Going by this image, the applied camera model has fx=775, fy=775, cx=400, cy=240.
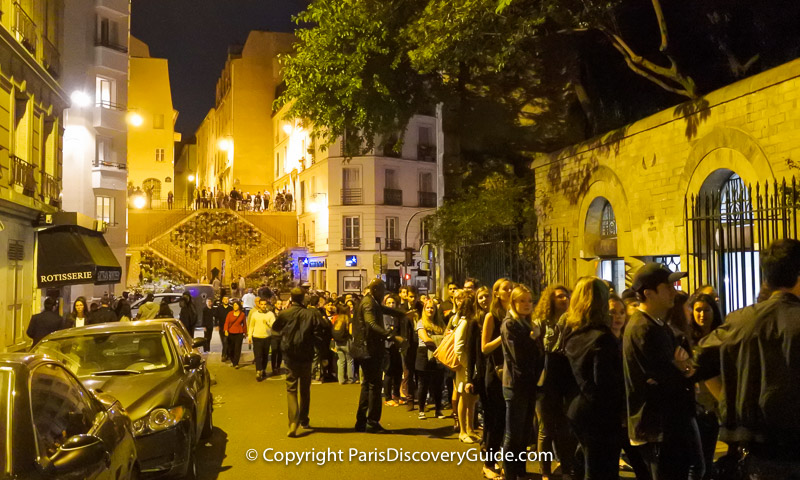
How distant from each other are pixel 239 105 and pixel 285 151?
657cm

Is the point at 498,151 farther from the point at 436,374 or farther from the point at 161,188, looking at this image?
the point at 161,188

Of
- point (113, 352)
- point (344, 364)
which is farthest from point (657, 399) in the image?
point (344, 364)

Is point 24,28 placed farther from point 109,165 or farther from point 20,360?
point 109,165

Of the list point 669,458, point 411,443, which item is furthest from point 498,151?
point 669,458

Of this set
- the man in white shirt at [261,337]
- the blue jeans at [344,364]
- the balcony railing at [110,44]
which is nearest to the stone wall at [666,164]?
the blue jeans at [344,364]

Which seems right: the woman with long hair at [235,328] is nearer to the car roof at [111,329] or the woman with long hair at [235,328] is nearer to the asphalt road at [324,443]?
the asphalt road at [324,443]

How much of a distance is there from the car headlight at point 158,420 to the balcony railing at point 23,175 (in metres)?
10.5

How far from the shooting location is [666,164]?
13.7m

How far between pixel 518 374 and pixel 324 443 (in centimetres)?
329

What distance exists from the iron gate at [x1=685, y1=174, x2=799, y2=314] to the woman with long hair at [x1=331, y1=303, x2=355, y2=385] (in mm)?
6048

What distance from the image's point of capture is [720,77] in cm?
1698

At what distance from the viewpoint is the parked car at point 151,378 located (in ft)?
22.2

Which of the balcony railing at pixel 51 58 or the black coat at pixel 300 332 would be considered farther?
the balcony railing at pixel 51 58

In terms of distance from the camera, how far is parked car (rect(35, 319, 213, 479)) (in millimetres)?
6762
